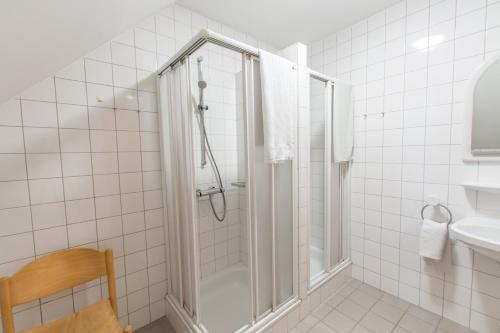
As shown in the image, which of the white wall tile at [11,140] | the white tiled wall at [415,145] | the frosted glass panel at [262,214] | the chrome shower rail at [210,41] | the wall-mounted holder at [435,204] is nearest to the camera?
the chrome shower rail at [210,41]

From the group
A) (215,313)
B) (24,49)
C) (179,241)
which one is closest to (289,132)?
(179,241)

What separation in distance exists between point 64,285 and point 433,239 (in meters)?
2.42

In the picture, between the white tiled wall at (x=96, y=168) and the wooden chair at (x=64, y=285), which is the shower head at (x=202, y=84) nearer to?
the white tiled wall at (x=96, y=168)

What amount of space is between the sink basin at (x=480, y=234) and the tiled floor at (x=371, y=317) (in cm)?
75

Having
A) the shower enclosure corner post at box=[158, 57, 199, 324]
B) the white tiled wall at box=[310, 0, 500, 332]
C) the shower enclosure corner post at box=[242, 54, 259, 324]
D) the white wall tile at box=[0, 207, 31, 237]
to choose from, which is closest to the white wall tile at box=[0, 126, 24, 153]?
the white wall tile at box=[0, 207, 31, 237]

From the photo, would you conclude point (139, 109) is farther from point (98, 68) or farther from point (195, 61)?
point (195, 61)

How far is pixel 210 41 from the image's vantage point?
42.4 inches

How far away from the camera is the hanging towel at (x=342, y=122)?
6.16ft

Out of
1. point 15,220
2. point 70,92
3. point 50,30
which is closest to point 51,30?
point 50,30

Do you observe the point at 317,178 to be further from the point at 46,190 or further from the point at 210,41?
the point at 46,190

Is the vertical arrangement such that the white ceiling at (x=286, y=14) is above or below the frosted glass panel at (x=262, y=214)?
above

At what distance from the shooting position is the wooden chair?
106 cm

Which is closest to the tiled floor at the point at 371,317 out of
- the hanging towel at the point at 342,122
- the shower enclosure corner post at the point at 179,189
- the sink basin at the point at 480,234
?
the sink basin at the point at 480,234

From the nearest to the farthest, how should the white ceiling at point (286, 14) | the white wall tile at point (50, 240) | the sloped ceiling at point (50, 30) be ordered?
the sloped ceiling at point (50, 30), the white wall tile at point (50, 240), the white ceiling at point (286, 14)
